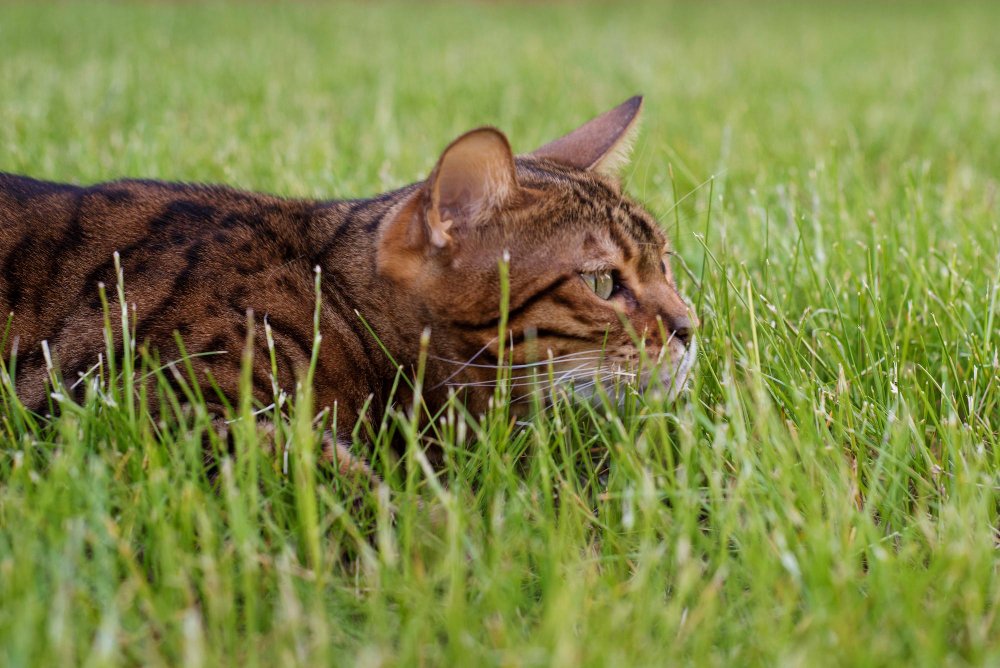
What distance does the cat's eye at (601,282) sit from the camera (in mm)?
2223

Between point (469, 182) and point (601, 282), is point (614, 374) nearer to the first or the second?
point (601, 282)

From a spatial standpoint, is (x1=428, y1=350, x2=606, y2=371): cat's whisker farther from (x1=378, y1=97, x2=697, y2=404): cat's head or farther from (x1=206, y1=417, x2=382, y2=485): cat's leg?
(x1=206, y1=417, x2=382, y2=485): cat's leg

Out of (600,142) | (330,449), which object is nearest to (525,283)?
(330,449)

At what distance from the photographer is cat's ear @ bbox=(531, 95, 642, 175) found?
262 centimetres

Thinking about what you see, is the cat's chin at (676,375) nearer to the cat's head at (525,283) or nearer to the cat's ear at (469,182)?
the cat's head at (525,283)

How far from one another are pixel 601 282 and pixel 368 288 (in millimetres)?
526

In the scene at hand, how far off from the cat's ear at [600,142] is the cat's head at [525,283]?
1.13 ft

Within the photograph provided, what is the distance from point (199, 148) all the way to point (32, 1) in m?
10.3

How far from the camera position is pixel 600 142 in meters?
2.64

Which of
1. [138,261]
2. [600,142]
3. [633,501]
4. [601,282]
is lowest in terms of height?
[633,501]

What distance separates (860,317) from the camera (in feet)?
8.14

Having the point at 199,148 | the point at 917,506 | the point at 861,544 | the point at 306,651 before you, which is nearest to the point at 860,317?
the point at 917,506

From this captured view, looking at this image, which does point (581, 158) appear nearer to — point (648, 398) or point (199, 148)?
point (648, 398)

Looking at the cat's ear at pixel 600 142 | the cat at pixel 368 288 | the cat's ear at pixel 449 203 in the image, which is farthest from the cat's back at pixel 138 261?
the cat's ear at pixel 600 142
